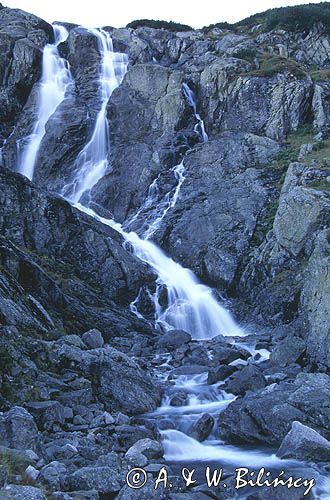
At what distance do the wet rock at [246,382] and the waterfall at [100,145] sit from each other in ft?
82.7

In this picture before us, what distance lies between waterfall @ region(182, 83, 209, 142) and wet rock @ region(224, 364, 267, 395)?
2811 centimetres

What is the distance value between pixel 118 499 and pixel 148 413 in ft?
19.6

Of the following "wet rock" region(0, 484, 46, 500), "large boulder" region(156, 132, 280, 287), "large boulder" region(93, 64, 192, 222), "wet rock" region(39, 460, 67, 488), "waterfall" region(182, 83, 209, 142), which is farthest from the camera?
"waterfall" region(182, 83, 209, 142)

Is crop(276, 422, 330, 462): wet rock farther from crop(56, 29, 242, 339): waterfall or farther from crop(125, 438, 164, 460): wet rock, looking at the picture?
crop(56, 29, 242, 339): waterfall

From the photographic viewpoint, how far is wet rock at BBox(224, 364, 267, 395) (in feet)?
52.1

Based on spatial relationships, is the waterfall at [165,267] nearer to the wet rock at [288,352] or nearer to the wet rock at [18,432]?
the wet rock at [288,352]

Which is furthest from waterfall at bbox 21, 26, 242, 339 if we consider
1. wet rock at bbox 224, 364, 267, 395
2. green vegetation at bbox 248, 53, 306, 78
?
wet rock at bbox 224, 364, 267, 395

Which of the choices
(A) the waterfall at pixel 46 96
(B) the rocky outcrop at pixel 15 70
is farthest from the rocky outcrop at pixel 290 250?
(B) the rocky outcrop at pixel 15 70

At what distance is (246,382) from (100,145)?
3109 cm

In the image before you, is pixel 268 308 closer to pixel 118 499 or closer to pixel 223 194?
pixel 223 194

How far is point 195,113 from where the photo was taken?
4391cm

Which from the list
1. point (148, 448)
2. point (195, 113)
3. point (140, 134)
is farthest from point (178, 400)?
point (195, 113)

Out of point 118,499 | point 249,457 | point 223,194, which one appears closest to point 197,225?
point 223,194

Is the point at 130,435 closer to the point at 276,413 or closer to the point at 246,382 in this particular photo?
the point at 276,413
